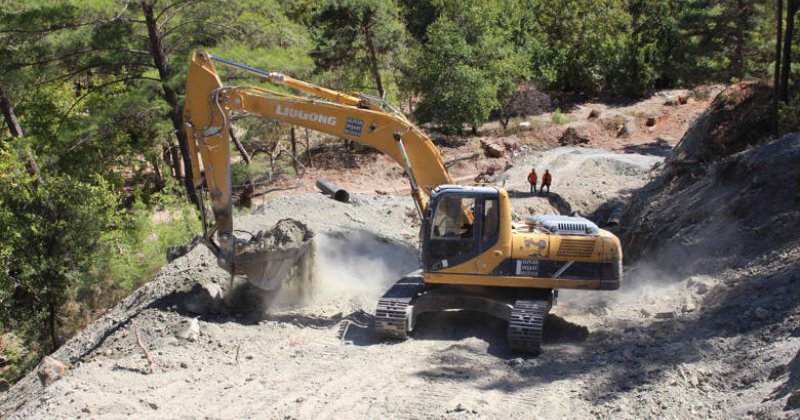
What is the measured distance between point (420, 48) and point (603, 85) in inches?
460

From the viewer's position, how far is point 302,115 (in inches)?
430

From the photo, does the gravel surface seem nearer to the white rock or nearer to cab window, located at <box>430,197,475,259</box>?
the white rock

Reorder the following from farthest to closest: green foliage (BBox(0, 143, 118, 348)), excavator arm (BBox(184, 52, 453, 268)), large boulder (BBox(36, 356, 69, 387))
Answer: green foliage (BBox(0, 143, 118, 348)), excavator arm (BBox(184, 52, 453, 268)), large boulder (BBox(36, 356, 69, 387))

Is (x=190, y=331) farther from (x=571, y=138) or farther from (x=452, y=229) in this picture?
(x=571, y=138)

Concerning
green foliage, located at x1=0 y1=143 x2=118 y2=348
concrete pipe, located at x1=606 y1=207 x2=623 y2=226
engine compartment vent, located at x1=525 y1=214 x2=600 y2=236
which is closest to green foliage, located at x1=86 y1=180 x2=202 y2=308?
green foliage, located at x1=0 y1=143 x2=118 y2=348

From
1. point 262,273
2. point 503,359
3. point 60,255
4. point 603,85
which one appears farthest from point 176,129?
point 603,85

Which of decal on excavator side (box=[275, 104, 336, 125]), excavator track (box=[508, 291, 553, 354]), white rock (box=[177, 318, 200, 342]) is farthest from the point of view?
decal on excavator side (box=[275, 104, 336, 125])

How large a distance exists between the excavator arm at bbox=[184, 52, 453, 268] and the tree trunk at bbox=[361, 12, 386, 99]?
700 inches

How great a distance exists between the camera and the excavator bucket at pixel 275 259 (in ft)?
36.1

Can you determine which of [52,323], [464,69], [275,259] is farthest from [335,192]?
[464,69]

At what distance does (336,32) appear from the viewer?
28.8 metres

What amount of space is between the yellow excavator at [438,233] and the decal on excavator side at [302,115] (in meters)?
0.02

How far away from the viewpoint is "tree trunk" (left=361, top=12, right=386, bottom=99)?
93.9ft

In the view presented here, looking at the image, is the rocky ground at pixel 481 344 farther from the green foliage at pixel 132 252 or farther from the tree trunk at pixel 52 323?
the tree trunk at pixel 52 323
